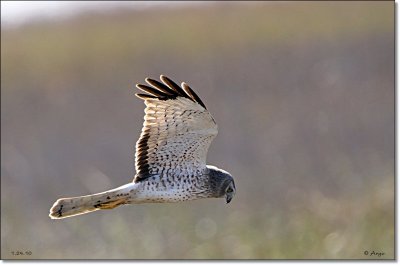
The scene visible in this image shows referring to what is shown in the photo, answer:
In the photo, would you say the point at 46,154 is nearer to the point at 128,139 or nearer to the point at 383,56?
the point at 128,139

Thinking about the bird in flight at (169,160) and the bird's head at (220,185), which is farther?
the bird's head at (220,185)

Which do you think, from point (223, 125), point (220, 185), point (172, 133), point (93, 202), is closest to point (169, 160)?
point (172, 133)

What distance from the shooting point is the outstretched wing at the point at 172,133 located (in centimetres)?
651

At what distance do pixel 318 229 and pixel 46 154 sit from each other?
13.5 feet

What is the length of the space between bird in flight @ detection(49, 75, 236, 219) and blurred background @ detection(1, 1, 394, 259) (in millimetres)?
4688

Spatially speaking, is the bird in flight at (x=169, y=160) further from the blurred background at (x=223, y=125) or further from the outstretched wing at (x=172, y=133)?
the blurred background at (x=223, y=125)

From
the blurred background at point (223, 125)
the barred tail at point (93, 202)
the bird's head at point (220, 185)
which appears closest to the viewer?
the barred tail at point (93, 202)

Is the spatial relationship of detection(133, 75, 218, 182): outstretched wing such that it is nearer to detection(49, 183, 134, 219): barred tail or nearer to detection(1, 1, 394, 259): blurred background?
detection(49, 183, 134, 219): barred tail

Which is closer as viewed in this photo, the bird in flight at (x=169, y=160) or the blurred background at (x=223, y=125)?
the bird in flight at (x=169, y=160)

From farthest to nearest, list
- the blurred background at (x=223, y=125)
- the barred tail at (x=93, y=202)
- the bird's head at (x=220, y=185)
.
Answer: the blurred background at (x=223, y=125)
the bird's head at (x=220, y=185)
the barred tail at (x=93, y=202)

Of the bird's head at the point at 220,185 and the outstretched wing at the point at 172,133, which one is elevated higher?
the outstretched wing at the point at 172,133

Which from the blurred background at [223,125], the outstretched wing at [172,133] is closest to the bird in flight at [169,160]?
the outstretched wing at [172,133]

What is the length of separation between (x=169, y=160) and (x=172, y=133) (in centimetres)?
17

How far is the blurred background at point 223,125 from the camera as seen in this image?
11.9 metres
